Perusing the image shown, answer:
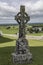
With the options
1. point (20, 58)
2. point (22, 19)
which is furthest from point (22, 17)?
point (20, 58)

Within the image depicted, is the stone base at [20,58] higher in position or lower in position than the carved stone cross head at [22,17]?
lower

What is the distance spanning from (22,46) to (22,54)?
20.5 inches

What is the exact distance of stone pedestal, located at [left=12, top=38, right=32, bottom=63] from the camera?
1159cm

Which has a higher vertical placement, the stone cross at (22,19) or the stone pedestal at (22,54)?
the stone cross at (22,19)

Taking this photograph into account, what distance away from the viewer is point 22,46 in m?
11.8

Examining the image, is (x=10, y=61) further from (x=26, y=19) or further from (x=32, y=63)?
(x=26, y=19)

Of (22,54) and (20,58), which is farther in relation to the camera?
(22,54)

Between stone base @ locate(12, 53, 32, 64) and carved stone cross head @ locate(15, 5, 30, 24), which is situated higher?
carved stone cross head @ locate(15, 5, 30, 24)

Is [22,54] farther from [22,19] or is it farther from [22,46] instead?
[22,19]

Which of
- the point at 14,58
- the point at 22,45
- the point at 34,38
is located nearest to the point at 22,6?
the point at 22,45

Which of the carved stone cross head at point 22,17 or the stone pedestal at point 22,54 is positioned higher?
the carved stone cross head at point 22,17

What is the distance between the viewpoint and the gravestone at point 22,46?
1160 centimetres

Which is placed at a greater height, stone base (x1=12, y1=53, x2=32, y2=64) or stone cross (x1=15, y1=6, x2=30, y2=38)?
stone cross (x1=15, y1=6, x2=30, y2=38)

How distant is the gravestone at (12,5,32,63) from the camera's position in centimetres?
1160
